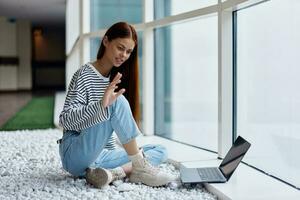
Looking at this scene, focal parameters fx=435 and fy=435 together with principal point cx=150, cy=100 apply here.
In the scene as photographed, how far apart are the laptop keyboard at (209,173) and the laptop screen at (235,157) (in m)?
0.04

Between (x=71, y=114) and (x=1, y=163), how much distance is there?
1112 millimetres

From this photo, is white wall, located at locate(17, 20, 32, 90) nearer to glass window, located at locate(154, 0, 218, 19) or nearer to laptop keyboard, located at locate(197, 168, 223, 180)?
glass window, located at locate(154, 0, 218, 19)

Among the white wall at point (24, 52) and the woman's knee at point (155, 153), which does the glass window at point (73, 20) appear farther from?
the white wall at point (24, 52)

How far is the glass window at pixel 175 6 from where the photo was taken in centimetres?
327

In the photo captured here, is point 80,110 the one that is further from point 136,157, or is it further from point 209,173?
point 209,173

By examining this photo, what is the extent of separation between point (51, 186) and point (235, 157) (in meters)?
0.98

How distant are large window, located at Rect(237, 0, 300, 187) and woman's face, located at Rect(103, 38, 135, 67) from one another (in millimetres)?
886

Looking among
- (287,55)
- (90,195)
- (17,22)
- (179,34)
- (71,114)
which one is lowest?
(90,195)

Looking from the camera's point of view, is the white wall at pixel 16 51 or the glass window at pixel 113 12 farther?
the white wall at pixel 16 51

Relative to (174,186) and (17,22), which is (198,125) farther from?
(17,22)

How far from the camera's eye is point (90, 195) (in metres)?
2.07

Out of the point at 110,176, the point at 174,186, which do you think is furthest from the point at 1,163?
the point at 174,186

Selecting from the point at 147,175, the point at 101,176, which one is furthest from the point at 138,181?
the point at 101,176

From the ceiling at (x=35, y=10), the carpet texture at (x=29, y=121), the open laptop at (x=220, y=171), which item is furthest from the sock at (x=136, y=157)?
the ceiling at (x=35, y=10)
